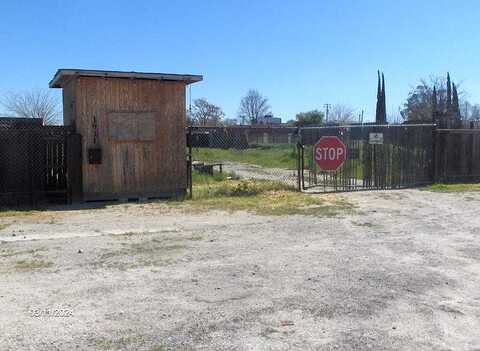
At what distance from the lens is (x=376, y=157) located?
1659cm

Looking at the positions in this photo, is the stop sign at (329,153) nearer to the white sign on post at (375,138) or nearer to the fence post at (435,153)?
the white sign on post at (375,138)

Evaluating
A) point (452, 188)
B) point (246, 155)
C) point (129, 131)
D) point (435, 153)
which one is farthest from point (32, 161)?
point (246, 155)

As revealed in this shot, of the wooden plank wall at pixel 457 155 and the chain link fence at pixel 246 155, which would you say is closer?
the chain link fence at pixel 246 155

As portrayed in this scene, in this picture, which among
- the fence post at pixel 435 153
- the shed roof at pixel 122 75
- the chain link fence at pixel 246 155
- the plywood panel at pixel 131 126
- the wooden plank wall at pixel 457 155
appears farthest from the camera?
the wooden plank wall at pixel 457 155

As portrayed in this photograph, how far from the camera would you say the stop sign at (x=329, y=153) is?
51.1 feet

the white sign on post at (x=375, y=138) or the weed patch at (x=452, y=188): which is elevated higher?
the white sign on post at (x=375, y=138)

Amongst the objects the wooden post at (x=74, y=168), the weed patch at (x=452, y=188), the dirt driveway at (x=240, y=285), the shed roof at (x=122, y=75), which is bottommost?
the dirt driveway at (x=240, y=285)

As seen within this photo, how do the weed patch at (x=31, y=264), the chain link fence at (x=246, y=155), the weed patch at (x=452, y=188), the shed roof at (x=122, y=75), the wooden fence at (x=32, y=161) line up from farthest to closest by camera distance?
the weed patch at (x=452, y=188) → the chain link fence at (x=246, y=155) → the shed roof at (x=122, y=75) → the wooden fence at (x=32, y=161) → the weed patch at (x=31, y=264)

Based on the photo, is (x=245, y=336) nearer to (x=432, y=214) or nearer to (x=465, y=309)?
(x=465, y=309)

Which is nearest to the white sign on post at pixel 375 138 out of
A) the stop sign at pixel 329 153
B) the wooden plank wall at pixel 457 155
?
the stop sign at pixel 329 153

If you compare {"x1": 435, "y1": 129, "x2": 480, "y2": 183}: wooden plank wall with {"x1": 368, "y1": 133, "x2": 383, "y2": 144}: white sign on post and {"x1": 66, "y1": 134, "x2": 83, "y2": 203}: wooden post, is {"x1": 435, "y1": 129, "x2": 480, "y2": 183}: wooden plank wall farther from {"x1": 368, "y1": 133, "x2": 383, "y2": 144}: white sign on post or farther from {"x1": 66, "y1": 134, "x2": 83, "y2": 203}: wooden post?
{"x1": 66, "y1": 134, "x2": 83, "y2": 203}: wooden post

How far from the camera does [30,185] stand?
1334 centimetres

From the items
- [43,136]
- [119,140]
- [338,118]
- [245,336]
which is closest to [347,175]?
[119,140]

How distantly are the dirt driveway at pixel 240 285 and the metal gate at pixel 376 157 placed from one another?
540cm
